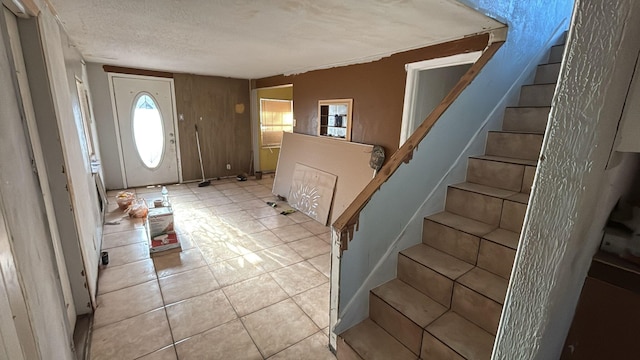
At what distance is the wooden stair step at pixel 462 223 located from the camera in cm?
162

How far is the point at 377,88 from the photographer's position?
3.05m

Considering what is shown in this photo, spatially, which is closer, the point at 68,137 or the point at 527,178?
the point at 527,178

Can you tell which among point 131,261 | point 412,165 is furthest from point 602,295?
point 131,261

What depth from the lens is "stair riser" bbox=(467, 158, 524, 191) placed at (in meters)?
1.73

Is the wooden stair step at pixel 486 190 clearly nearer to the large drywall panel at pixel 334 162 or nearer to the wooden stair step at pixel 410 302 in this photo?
the wooden stair step at pixel 410 302

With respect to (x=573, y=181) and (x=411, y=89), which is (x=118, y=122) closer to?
(x=411, y=89)

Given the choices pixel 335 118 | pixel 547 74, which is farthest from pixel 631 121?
pixel 335 118

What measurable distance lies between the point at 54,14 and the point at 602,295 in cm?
332

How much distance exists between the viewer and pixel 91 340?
173 centimetres

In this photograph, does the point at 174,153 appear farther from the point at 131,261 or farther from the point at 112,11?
the point at 112,11

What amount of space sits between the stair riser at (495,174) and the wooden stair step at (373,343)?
3.97 feet

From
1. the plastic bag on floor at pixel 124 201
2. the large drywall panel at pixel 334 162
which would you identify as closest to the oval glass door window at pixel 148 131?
the plastic bag on floor at pixel 124 201

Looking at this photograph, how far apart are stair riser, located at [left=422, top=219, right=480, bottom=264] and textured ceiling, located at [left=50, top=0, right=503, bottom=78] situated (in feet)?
4.37

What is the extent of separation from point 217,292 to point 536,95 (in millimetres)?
2956
